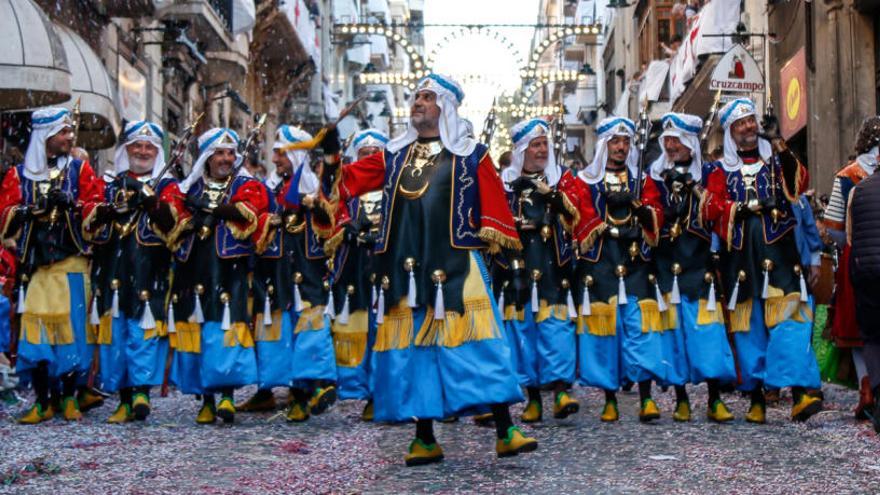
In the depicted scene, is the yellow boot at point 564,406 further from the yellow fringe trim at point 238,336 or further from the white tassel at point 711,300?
the yellow fringe trim at point 238,336

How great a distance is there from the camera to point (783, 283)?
8742 mm

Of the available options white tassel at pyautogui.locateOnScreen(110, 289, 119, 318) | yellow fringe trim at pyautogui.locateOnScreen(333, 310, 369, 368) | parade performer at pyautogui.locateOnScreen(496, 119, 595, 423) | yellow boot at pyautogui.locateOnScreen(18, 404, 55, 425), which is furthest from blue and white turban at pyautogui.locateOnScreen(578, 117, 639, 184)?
yellow boot at pyautogui.locateOnScreen(18, 404, 55, 425)

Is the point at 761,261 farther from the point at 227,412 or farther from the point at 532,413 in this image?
the point at 227,412

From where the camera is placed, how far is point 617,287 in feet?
30.0

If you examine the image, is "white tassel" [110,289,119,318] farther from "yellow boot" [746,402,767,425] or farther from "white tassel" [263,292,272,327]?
"yellow boot" [746,402,767,425]

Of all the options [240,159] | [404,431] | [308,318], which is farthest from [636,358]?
[240,159]

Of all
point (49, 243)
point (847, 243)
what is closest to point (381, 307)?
point (49, 243)

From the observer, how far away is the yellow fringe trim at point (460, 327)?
7031 millimetres

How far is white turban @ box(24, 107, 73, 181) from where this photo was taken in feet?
30.5

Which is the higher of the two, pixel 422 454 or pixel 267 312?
pixel 267 312

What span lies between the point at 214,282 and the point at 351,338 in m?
1.18

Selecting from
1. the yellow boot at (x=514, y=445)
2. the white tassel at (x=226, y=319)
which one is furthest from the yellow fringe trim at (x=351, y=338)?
the yellow boot at (x=514, y=445)

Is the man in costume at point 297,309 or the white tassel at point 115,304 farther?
the man in costume at point 297,309

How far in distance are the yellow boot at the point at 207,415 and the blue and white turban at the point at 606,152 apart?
2796 millimetres
